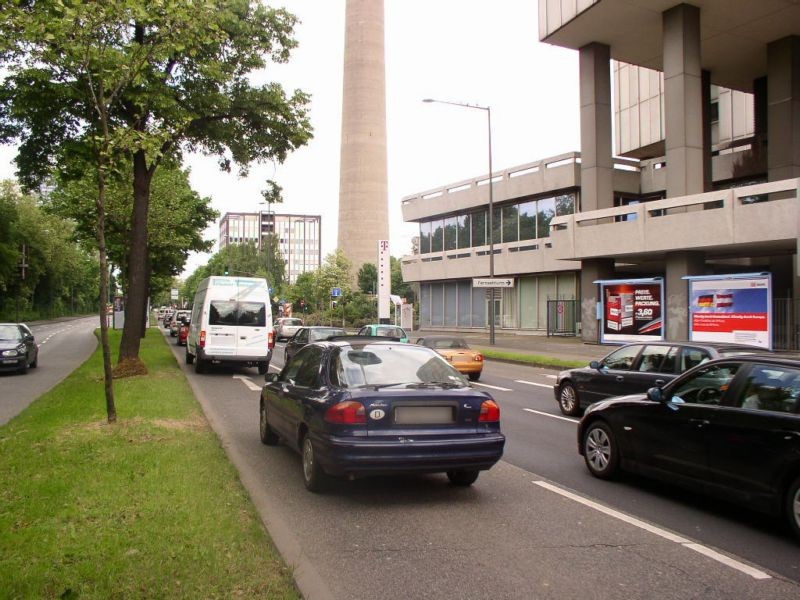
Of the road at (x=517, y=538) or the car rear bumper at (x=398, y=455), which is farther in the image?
the car rear bumper at (x=398, y=455)

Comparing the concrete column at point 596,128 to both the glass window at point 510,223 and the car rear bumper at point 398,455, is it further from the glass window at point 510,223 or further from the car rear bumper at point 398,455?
the car rear bumper at point 398,455

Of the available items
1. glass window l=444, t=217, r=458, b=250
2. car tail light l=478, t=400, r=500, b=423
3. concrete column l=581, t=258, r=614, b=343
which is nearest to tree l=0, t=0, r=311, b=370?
car tail light l=478, t=400, r=500, b=423

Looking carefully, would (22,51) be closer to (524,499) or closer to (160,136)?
(160,136)

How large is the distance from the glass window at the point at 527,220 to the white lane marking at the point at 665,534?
1372 inches

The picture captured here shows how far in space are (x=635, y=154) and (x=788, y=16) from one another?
41.9ft

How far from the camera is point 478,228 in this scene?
1791 inches

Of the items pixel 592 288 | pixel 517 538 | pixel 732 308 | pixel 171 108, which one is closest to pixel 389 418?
pixel 517 538

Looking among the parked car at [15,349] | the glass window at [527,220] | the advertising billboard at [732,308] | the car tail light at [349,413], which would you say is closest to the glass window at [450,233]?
the glass window at [527,220]

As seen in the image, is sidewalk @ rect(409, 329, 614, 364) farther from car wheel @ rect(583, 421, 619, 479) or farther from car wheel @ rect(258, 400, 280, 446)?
car wheel @ rect(258, 400, 280, 446)

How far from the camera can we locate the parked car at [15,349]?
18.7 metres

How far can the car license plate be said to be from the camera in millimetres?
6055

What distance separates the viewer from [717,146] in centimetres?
3634

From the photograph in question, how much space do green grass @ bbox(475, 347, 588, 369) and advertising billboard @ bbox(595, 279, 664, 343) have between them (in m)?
4.65

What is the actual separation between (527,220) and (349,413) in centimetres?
3663
